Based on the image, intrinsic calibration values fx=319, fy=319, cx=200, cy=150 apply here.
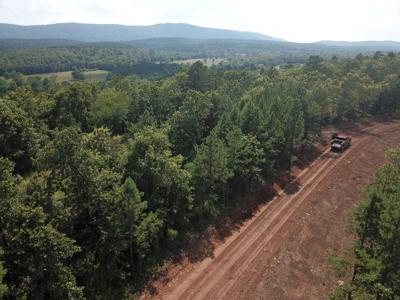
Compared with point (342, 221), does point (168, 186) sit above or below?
above

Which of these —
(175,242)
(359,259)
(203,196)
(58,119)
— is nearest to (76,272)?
(175,242)

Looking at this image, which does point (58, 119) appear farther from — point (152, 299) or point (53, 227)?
point (152, 299)

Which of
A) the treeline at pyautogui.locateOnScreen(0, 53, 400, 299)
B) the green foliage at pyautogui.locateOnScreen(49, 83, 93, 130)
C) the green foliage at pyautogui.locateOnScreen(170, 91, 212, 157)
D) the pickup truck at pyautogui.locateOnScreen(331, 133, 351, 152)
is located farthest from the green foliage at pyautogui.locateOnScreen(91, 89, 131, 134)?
the pickup truck at pyautogui.locateOnScreen(331, 133, 351, 152)

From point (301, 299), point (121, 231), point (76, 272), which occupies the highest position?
point (121, 231)

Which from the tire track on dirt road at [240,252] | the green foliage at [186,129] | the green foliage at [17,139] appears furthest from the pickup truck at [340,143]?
the green foliage at [17,139]

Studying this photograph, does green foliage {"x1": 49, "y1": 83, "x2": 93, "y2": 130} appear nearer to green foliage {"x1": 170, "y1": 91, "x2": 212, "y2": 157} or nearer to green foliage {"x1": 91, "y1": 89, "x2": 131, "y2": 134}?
green foliage {"x1": 91, "y1": 89, "x2": 131, "y2": 134}

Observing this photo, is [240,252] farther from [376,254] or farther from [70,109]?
[70,109]

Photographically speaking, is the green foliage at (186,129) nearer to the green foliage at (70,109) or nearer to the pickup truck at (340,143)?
the green foliage at (70,109)

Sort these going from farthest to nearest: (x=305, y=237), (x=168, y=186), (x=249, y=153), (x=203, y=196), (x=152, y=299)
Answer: (x=249, y=153) → (x=203, y=196) → (x=305, y=237) → (x=168, y=186) → (x=152, y=299)
